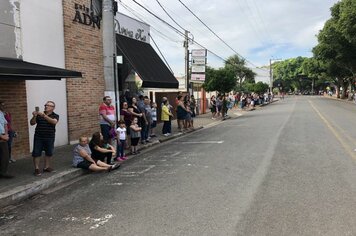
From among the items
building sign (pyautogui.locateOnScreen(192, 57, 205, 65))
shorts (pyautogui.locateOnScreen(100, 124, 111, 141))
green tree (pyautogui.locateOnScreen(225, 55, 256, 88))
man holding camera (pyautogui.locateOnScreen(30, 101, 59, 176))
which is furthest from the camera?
green tree (pyautogui.locateOnScreen(225, 55, 256, 88))

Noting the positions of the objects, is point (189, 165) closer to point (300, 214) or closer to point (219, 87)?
point (300, 214)

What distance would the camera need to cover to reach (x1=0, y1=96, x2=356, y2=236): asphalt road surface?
16.3 feet

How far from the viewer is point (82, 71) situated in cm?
1300

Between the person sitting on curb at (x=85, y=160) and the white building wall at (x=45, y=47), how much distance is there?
2.59 metres

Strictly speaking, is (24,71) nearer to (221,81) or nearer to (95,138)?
(95,138)

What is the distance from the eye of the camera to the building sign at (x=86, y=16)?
1282 cm

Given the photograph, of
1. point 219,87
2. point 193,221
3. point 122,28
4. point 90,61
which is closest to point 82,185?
point 193,221

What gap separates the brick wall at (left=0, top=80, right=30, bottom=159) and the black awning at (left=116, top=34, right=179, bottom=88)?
17.3 feet

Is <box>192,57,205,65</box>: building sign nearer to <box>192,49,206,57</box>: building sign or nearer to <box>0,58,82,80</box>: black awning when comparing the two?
<box>192,49,206,57</box>: building sign

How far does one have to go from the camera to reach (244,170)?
8.24 meters

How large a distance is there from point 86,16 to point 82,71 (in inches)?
74.9

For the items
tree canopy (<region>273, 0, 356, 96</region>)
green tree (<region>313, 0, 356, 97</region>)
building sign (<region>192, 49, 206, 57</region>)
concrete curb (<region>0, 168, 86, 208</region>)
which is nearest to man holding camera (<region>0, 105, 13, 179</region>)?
concrete curb (<region>0, 168, 86, 208</region>)

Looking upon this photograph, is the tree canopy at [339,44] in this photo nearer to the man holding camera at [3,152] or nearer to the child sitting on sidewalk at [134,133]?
the child sitting on sidewalk at [134,133]

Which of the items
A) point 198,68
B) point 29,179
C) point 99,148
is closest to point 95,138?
point 99,148
